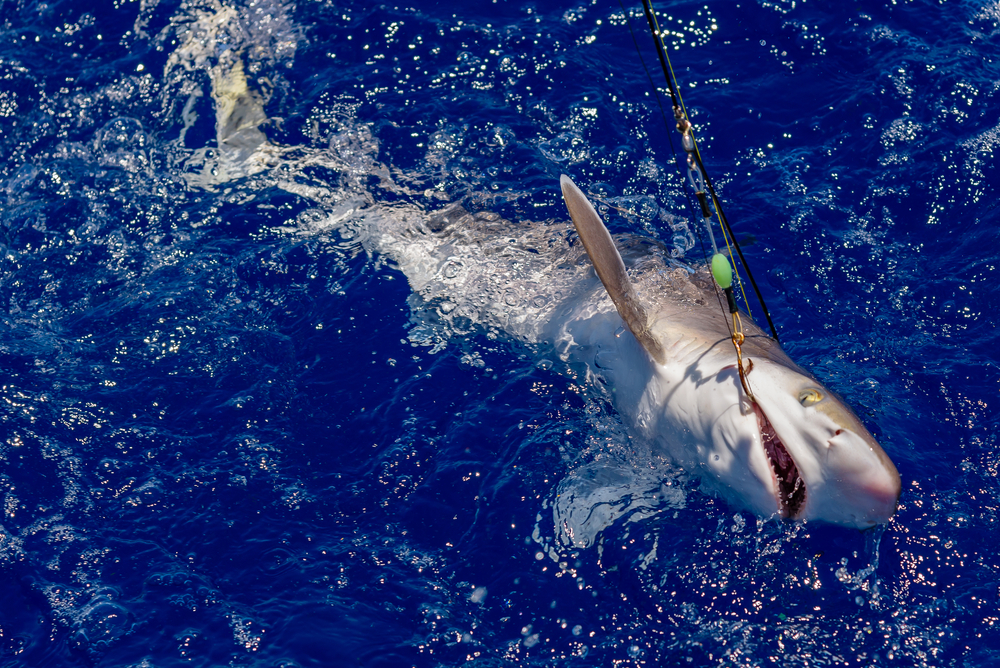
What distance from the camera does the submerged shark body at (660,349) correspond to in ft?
11.3

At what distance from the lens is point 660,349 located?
13.6 feet

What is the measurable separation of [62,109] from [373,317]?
10.4 feet

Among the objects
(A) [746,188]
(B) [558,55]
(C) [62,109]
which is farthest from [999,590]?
(C) [62,109]

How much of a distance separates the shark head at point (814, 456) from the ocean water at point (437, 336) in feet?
2.04

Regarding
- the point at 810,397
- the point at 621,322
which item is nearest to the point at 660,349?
the point at 621,322

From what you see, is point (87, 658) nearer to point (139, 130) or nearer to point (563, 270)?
point (563, 270)

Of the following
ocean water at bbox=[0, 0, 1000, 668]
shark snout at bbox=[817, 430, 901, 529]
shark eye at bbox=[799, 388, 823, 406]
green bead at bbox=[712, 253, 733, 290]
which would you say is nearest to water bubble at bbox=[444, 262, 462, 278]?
ocean water at bbox=[0, 0, 1000, 668]

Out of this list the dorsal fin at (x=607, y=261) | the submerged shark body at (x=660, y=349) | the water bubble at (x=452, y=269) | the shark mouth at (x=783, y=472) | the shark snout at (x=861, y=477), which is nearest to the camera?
the shark snout at (x=861, y=477)

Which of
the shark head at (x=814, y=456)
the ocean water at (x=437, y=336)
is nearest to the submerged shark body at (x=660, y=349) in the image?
the shark head at (x=814, y=456)

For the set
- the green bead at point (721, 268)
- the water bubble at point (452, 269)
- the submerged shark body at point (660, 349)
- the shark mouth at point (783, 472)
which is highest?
the green bead at point (721, 268)

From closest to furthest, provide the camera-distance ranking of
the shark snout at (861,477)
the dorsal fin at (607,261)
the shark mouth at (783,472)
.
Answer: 1. the shark snout at (861,477)
2. the shark mouth at (783,472)
3. the dorsal fin at (607,261)

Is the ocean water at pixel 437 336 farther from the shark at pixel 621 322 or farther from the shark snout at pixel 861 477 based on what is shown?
the shark snout at pixel 861 477

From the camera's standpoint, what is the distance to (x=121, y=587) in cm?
417

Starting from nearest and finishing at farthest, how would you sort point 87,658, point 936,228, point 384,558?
point 87,658, point 384,558, point 936,228
